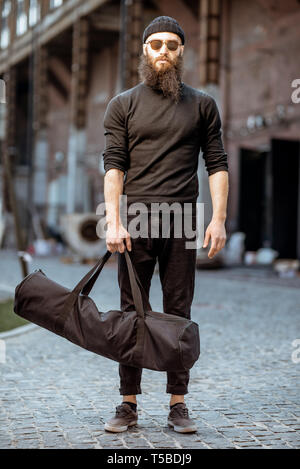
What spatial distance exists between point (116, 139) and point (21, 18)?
36167 mm

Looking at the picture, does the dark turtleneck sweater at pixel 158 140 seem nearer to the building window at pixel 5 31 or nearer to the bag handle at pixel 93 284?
the bag handle at pixel 93 284

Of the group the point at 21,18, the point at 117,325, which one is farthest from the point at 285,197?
the point at 21,18

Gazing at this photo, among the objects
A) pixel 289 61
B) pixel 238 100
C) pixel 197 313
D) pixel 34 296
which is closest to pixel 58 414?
pixel 34 296

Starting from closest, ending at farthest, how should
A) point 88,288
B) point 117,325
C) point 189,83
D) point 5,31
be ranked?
1. point 117,325
2. point 88,288
3. point 189,83
4. point 5,31

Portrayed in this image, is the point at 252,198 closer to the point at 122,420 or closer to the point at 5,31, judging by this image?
the point at 122,420

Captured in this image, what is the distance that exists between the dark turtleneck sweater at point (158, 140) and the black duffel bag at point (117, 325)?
0.43 m

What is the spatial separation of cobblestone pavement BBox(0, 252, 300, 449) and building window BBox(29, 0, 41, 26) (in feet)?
95.1

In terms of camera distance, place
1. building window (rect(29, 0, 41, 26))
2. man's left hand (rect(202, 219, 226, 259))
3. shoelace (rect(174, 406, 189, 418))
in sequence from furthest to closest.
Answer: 1. building window (rect(29, 0, 41, 26))
2. shoelace (rect(174, 406, 189, 418))
3. man's left hand (rect(202, 219, 226, 259))

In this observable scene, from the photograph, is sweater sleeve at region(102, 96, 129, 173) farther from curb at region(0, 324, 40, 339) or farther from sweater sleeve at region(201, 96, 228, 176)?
curb at region(0, 324, 40, 339)

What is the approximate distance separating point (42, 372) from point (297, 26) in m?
17.1

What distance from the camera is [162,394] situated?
4.88m

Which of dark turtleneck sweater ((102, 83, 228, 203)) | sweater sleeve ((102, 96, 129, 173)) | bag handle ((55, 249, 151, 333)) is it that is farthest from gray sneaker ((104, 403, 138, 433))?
sweater sleeve ((102, 96, 129, 173))

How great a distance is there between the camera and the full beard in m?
3.77

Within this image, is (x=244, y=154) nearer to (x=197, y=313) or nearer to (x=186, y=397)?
(x=197, y=313)
